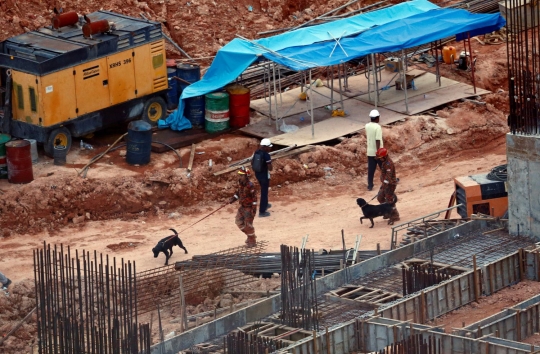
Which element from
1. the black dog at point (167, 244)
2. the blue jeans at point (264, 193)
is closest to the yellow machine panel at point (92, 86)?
the blue jeans at point (264, 193)

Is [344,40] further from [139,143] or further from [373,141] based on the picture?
[139,143]

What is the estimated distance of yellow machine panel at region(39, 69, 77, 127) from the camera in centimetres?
2662

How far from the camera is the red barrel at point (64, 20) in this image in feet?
92.0

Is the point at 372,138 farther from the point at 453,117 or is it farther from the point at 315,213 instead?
the point at 453,117

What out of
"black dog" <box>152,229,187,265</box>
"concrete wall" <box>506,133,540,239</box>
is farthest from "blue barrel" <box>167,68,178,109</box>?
"concrete wall" <box>506,133,540,239</box>

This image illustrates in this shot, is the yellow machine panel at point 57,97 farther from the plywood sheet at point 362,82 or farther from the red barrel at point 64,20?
the plywood sheet at point 362,82

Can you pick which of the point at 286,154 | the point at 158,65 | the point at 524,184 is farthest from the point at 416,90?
the point at 524,184

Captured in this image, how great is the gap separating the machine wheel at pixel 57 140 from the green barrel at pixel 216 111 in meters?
2.96

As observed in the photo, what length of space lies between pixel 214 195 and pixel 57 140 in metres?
3.25

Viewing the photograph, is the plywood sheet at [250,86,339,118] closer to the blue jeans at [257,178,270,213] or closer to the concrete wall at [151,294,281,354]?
the blue jeans at [257,178,270,213]

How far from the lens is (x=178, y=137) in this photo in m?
28.5

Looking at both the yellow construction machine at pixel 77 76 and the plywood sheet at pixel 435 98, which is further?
the plywood sheet at pixel 435 98

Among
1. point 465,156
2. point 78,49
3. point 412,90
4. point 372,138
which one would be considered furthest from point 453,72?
point 78,49

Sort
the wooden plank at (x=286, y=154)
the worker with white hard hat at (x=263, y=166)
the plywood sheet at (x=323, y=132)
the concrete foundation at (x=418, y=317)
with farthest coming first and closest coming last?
the plywood sheet at (x=323, y=132) → the wooden plank at (x=286, y=154) → the worker with white hard hat at (x=263, y=166) → the concrete foundation at (x=418, y=317)
